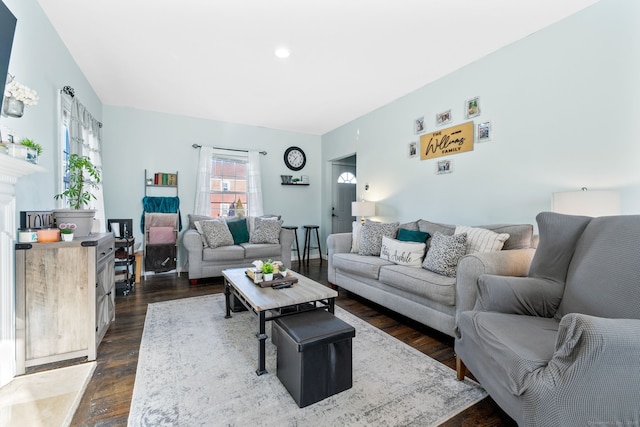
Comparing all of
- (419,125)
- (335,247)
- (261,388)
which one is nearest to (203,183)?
(335,247)

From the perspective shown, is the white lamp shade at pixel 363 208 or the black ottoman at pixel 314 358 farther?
the white lamp shade at pixel 363 208

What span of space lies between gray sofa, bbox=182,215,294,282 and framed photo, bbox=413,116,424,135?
2622 mm

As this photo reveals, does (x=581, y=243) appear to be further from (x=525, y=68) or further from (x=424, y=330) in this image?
(x=525, y=68)

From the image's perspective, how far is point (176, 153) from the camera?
15.4ft

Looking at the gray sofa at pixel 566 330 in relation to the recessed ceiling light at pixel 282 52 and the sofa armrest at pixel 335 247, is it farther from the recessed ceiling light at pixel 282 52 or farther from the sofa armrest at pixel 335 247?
the recessed ceiling light at pixel 282 52

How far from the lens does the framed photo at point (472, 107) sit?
2949mm

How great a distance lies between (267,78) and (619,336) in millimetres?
3529

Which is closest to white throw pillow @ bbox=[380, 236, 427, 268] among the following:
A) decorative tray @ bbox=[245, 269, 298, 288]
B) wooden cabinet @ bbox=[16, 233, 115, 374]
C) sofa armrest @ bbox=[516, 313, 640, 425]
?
decorative tray @ bbox=[245, 269, 298, 288]

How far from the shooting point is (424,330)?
246 centimetres

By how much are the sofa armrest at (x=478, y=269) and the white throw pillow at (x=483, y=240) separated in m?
0.25

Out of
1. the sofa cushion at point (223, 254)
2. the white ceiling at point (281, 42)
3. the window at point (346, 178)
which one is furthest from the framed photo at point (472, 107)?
the sofa cushion at point (223, 254)

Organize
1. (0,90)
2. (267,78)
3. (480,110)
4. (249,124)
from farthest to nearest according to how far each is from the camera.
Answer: (249,124), (267,78), (480,110), (0,90)

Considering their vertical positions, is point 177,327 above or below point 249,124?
below

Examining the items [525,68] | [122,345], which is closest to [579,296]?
[525,68]
